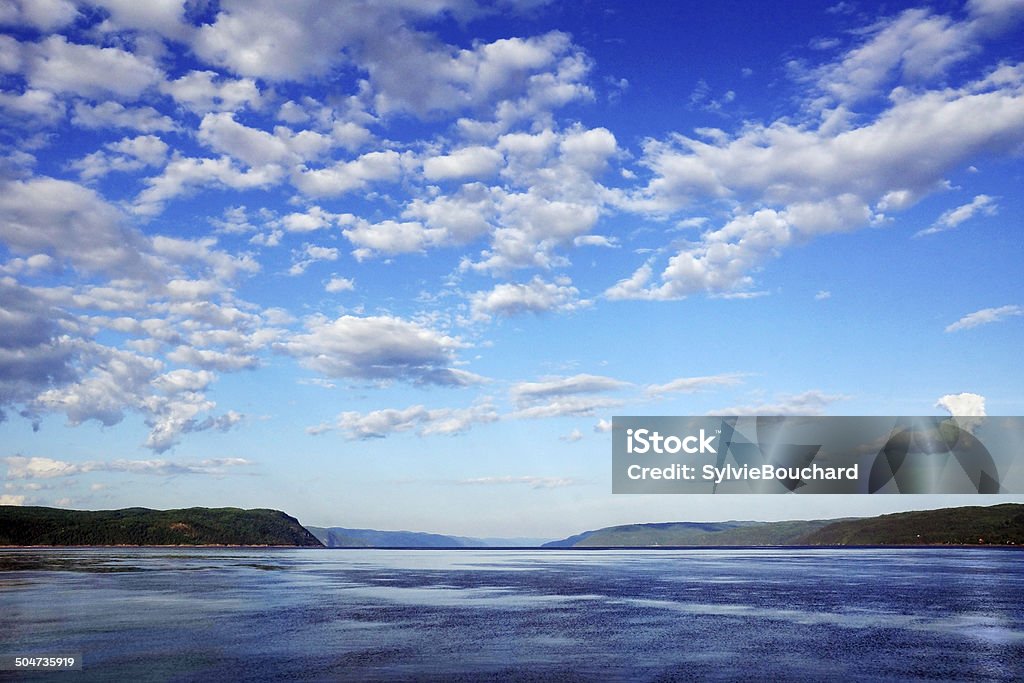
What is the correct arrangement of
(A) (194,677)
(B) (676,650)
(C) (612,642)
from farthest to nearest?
(C) (612,642), (B) (676,650), (A) (194,677)

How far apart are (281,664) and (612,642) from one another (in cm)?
1809

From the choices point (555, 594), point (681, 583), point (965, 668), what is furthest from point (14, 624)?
point (681, 583)

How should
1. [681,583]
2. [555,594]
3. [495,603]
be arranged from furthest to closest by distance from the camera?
[681,583] < [555,594] < [495,603]

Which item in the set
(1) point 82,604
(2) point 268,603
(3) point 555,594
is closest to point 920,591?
(3) point 555,594

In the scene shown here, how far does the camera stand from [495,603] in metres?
67.3

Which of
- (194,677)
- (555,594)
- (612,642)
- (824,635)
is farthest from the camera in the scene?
(555,594)

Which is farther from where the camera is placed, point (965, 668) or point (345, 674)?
point (965, 668)

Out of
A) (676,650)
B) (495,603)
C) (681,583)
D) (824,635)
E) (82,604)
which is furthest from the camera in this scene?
(681,583)

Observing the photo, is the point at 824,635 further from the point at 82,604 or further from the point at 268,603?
the point at 82,604

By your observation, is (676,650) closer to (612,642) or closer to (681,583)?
(612,642)

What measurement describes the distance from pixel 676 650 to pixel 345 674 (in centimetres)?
1736

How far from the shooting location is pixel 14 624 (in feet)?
157

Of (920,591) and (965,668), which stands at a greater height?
(965,668)

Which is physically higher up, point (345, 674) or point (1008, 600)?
point (345, 674)
